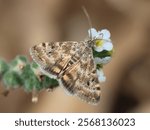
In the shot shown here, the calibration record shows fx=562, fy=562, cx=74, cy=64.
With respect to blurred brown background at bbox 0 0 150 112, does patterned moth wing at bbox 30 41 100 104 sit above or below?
below

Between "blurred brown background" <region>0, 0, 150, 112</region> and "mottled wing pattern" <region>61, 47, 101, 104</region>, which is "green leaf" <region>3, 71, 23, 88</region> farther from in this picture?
"blurred brown background" <region>0, 0, 150, 112</region>

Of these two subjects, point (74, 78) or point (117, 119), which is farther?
point (117, 119)

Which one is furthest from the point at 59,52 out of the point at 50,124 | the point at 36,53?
the point at 50,124

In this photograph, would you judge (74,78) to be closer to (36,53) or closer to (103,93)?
(36,53)

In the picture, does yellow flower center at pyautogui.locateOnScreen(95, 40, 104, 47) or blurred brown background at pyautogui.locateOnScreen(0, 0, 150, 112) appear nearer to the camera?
yellow flower center at pyautogui.locateOnScreen(95, 40, 104, 47)

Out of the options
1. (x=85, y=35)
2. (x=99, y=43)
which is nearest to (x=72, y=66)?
(x=99, y=43)

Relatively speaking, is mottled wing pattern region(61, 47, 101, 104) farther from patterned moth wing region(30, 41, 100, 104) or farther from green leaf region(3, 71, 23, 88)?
green leaf region(3, 71, 23, 88)

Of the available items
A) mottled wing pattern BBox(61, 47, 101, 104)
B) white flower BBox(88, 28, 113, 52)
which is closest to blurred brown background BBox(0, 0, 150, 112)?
white flower BBox(88, 28, 113, 52)

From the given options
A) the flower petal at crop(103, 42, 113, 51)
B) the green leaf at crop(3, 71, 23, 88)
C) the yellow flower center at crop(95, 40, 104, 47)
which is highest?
the yellow flower center at crop(95, 40, 104, 47)

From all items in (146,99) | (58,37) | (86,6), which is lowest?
(146,99)
